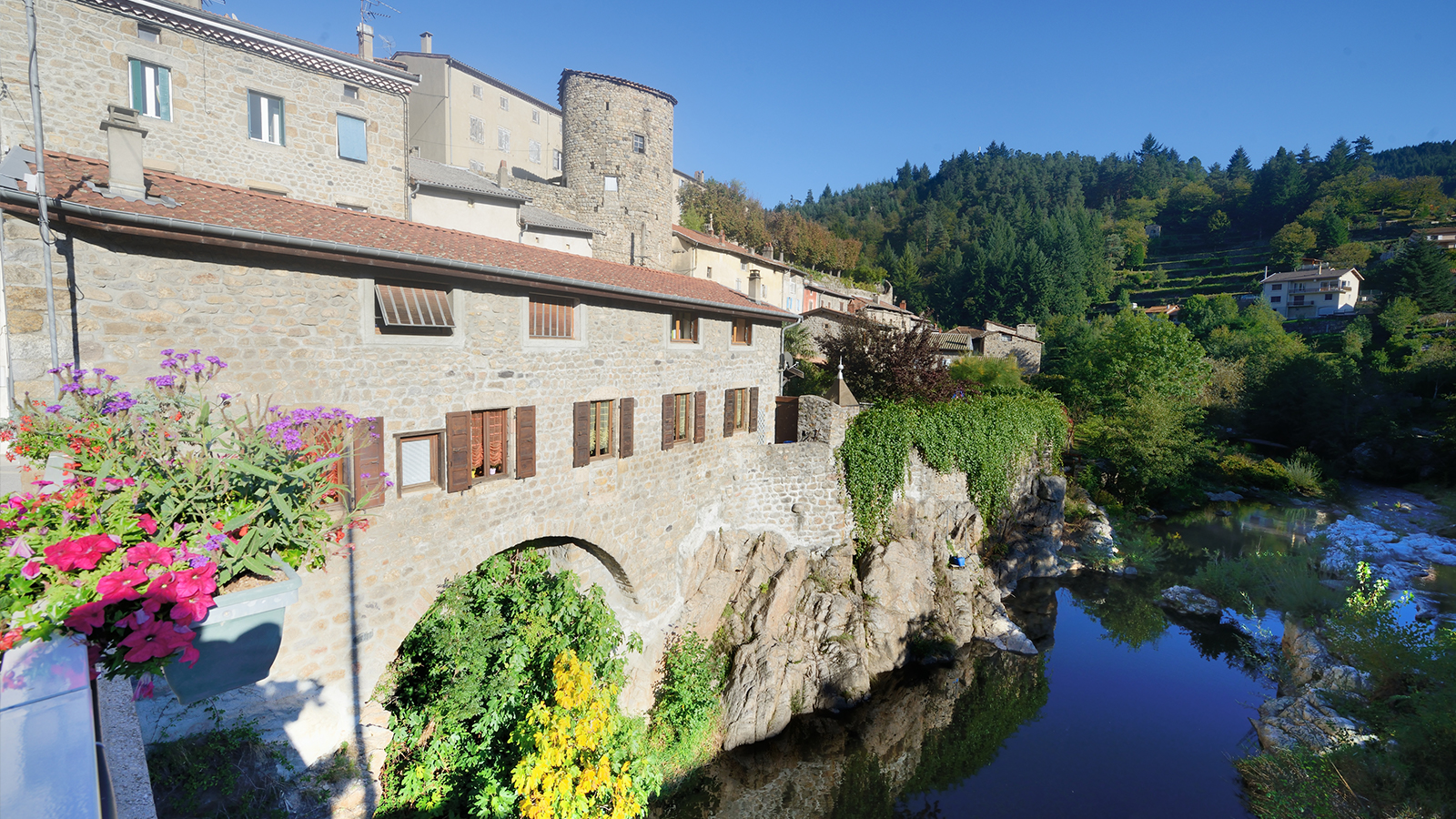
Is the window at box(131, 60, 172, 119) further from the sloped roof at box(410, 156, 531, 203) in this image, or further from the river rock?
the river rock

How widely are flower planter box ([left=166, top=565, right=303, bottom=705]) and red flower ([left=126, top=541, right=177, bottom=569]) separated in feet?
1.10

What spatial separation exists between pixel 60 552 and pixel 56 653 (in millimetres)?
834

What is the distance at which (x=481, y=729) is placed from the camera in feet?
30.1

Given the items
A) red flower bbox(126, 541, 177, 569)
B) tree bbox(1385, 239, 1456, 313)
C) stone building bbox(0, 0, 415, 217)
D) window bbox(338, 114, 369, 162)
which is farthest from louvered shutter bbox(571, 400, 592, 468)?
tree bbox(1385, 239, 1456, 313)

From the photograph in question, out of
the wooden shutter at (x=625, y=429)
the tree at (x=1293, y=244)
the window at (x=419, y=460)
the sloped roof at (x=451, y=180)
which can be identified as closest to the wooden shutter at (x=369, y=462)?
the window at (x=419, y=460)

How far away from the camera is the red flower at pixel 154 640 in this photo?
281cm

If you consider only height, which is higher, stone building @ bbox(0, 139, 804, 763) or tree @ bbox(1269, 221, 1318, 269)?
tree @ bbox(1269, 221, 1318, 269)

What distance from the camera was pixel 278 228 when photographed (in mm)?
7004

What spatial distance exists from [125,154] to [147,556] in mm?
6001

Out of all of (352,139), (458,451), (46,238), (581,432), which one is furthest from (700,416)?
(352,139)

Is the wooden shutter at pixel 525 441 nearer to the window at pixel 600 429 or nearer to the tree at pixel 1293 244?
the window at pixel 600 429

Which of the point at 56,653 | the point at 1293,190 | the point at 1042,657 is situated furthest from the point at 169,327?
the point at 1293,190

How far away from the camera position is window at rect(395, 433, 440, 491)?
8305 millimetres

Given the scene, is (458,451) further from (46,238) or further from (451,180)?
(451,180)
